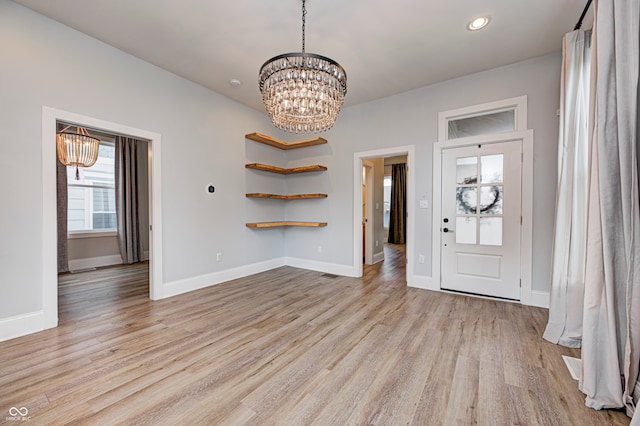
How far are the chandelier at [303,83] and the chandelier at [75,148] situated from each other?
11.1 ft

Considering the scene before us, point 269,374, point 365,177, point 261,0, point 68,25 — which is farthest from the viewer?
point 365,177

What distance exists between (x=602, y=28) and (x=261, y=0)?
2.40 meters

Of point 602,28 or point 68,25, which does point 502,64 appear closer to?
point 602,28

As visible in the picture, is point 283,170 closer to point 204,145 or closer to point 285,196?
point 285,196

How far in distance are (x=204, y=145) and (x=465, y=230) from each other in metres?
3.85

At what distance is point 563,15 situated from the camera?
242 cm

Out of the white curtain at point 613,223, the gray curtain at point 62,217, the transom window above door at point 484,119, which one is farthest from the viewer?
the gray curtain at point 62,217

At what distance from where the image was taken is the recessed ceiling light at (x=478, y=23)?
2.47m

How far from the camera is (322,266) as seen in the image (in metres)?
4.80

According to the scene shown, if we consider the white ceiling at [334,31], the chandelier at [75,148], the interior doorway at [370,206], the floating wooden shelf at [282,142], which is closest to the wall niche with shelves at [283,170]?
the floating wooden shelf at [282,142]

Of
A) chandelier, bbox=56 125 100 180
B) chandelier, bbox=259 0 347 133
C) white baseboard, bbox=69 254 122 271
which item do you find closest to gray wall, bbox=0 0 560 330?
chandelier, bbox=56 125 100 180


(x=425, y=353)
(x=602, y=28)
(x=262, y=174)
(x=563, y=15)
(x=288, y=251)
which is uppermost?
(x=563, y=15)

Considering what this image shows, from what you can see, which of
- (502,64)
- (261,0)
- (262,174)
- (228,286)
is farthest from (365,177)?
(261,0)

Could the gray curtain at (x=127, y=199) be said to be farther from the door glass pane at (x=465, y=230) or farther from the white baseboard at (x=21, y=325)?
the door glass pane at (x=465, y=230)
